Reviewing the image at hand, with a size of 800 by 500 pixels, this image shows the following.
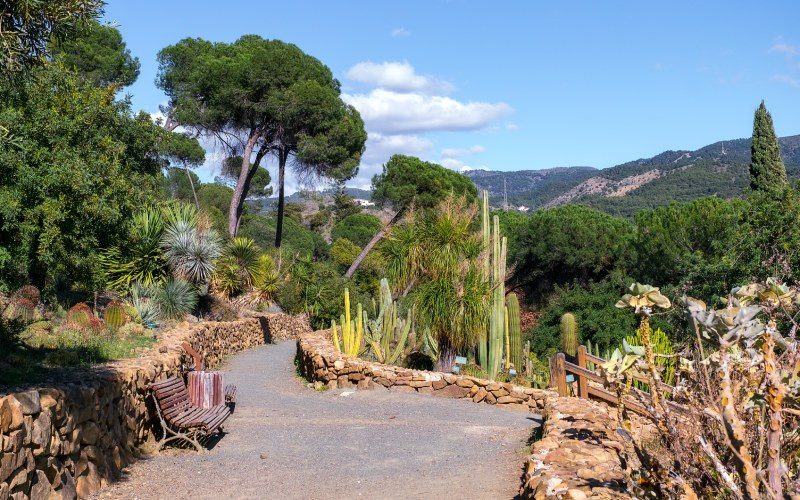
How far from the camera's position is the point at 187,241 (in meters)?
22.3

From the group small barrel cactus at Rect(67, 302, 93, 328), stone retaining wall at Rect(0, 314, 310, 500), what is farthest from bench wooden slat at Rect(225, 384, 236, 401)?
small barrel cactus at Rect(67, 302, 93, 328)

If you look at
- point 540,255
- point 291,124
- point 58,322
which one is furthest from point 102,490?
point 540,255

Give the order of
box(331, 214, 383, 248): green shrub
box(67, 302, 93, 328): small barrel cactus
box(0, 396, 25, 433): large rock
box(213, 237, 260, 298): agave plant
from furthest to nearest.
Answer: box(331, 214, 383, 248): green shrub
box(213, 237, 260, 298): agave plant
box(67, 302, 93, 328): small barrel cactus
box(0, 396, 25, 433): large rock

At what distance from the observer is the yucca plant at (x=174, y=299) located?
20.5 m

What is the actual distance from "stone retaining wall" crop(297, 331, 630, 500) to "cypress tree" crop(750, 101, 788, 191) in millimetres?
22204

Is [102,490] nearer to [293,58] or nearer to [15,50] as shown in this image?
[15,50]

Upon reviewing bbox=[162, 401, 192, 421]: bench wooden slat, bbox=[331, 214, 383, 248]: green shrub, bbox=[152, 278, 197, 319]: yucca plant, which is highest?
bbox=[331, 214, 383, 248]: green shrub

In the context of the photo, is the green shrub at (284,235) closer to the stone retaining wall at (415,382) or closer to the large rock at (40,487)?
the stone retaining wall at (415,382)

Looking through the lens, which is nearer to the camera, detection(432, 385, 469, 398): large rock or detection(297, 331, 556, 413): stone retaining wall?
detection(297, 331, 556, 413): stone retaining wall

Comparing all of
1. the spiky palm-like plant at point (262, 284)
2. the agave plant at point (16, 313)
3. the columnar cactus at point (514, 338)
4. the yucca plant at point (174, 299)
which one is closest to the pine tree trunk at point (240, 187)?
the spiky palm-like plant at point (262, 284)

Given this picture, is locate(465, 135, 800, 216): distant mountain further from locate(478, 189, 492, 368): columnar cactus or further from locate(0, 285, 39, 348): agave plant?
locate(0, 285, 39, 348): agave plant

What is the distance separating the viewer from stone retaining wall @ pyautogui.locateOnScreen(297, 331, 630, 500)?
5476 mm

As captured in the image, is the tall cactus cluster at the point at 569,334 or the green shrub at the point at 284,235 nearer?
the tall cactus cluster at the point at 569,334

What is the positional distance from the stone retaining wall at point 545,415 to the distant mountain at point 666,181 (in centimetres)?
4442
